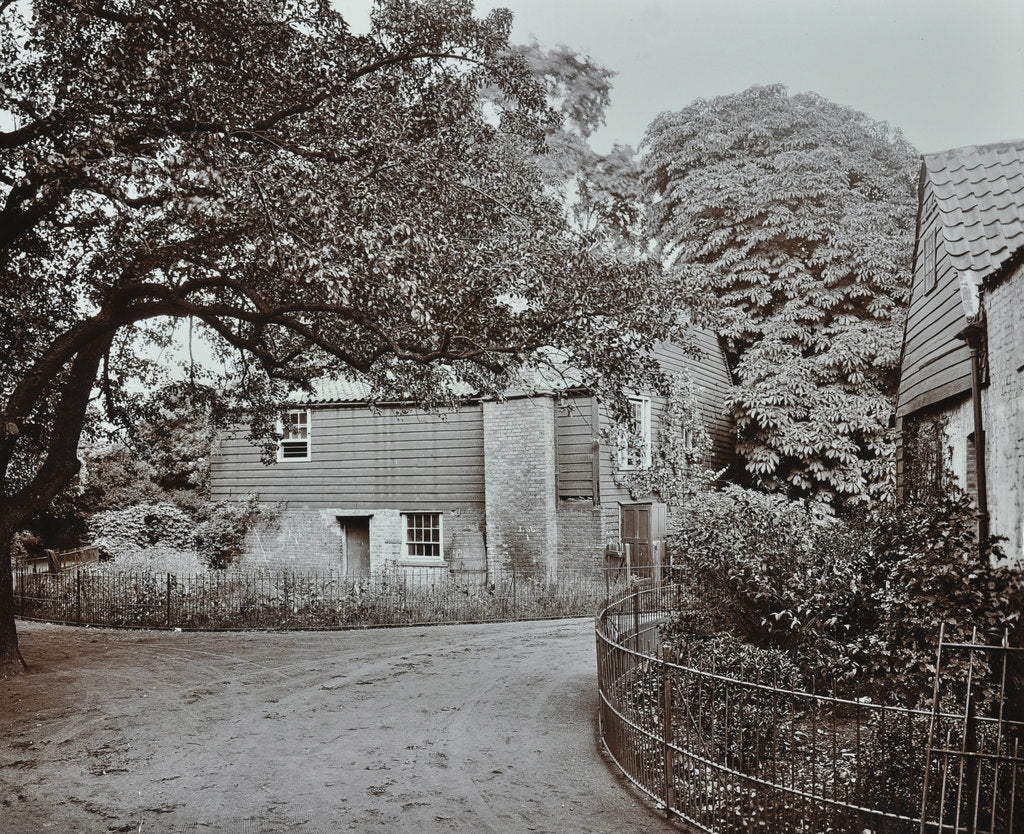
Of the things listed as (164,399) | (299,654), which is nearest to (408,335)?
(299,654)

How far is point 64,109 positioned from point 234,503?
662 inches

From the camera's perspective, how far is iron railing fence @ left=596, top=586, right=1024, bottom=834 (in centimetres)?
508

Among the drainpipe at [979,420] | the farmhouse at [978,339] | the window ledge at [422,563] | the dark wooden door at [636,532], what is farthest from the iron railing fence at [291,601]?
the drainpipe at [979,420]

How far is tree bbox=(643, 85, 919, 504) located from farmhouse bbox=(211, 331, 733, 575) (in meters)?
2.13

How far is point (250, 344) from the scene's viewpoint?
12.9 meters

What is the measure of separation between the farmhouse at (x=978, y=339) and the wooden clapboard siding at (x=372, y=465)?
11.5m

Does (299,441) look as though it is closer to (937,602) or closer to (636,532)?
(636,532)

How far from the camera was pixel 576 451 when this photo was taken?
19328 millimetres

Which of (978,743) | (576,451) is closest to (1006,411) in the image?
(978,743)

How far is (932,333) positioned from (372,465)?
15008 mm

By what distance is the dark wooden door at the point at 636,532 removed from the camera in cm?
1942

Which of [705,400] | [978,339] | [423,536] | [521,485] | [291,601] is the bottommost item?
[291,601]

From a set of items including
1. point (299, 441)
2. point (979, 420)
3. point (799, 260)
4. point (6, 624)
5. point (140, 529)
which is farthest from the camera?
point (799, 260)

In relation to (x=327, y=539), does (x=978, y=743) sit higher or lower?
lower
